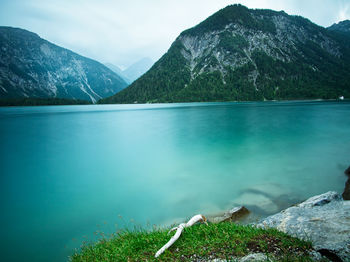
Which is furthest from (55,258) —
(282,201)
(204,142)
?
(204,142)

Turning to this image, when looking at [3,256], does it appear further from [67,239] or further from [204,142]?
[204,142]

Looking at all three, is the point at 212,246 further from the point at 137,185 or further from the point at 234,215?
the point at 137,185

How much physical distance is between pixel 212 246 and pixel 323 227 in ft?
10.3

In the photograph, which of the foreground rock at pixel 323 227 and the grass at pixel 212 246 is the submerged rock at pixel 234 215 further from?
the grass at pixel 212 246

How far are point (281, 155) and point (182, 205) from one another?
14252mm

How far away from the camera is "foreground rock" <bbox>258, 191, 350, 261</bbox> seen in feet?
12.8

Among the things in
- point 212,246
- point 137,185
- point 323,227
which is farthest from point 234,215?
point 137,185

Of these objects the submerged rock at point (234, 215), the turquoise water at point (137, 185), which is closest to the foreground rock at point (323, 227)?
the submerged rock at point (234, 215)

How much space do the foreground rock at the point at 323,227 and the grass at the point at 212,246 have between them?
16.2 inches

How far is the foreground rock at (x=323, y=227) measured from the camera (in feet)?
12.8

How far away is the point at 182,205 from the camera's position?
11281 millimetres

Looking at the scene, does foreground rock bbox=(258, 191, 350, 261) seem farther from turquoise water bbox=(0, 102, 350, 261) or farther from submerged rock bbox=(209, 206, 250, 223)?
turquoise water bbox=(0, 102, 350, 261)

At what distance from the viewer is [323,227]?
505 cm

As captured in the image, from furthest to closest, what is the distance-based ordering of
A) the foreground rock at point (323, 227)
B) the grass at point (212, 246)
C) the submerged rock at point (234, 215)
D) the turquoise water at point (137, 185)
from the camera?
1. the turquoise water at point (137, 185)
2. the submerged rock at point (234, 215)
3. the grass at point (212, 246)
4. the foreground rock at point (323, 227)
